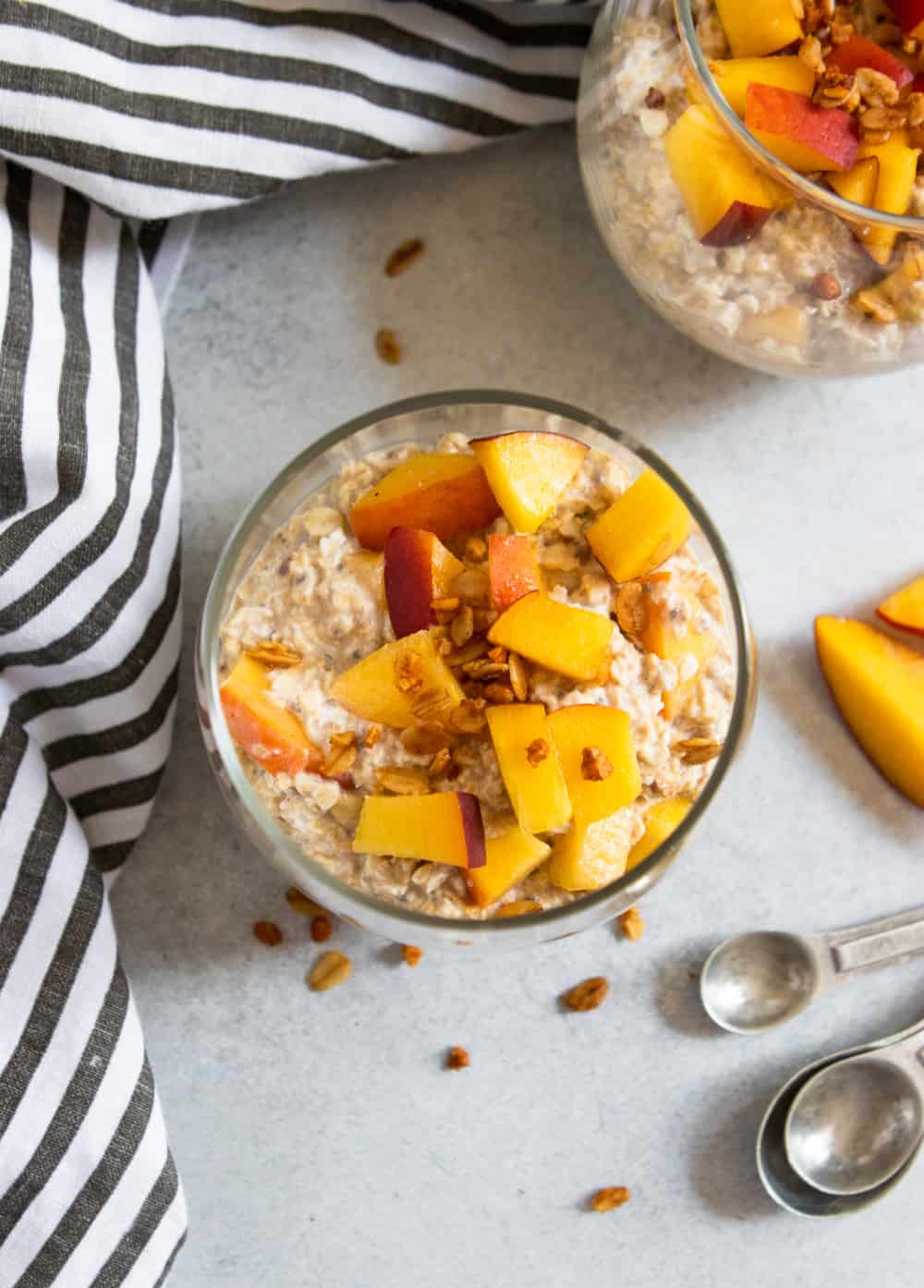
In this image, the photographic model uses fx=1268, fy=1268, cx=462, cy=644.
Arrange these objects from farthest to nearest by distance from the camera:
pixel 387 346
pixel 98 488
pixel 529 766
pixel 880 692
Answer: pixel 387 346 < pixel 880 692 < pixel 98 488 < pixel 529 766

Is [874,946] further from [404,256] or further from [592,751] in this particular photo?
[404,256]

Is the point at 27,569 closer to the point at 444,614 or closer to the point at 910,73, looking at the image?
the point at 444,614

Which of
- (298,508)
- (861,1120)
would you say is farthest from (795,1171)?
(298,508)

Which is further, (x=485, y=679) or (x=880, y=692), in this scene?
(x=880, y=692)

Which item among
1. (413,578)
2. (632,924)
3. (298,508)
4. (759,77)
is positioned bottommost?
(632,924)

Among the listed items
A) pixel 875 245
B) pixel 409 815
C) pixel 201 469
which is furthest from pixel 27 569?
pixel 875 245

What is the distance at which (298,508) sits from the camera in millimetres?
1516

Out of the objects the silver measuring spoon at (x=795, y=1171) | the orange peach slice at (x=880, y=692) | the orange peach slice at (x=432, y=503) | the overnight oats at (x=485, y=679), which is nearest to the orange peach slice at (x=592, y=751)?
the overnight oats at (x=485, y=679)

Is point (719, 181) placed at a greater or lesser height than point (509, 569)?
greater

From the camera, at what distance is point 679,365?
1719 millimetres

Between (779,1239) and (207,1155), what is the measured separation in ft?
2.41

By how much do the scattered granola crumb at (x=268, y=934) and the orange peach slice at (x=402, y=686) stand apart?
1.41 feet

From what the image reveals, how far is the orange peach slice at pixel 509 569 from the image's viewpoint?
129cm

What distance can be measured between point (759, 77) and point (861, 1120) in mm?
1242
